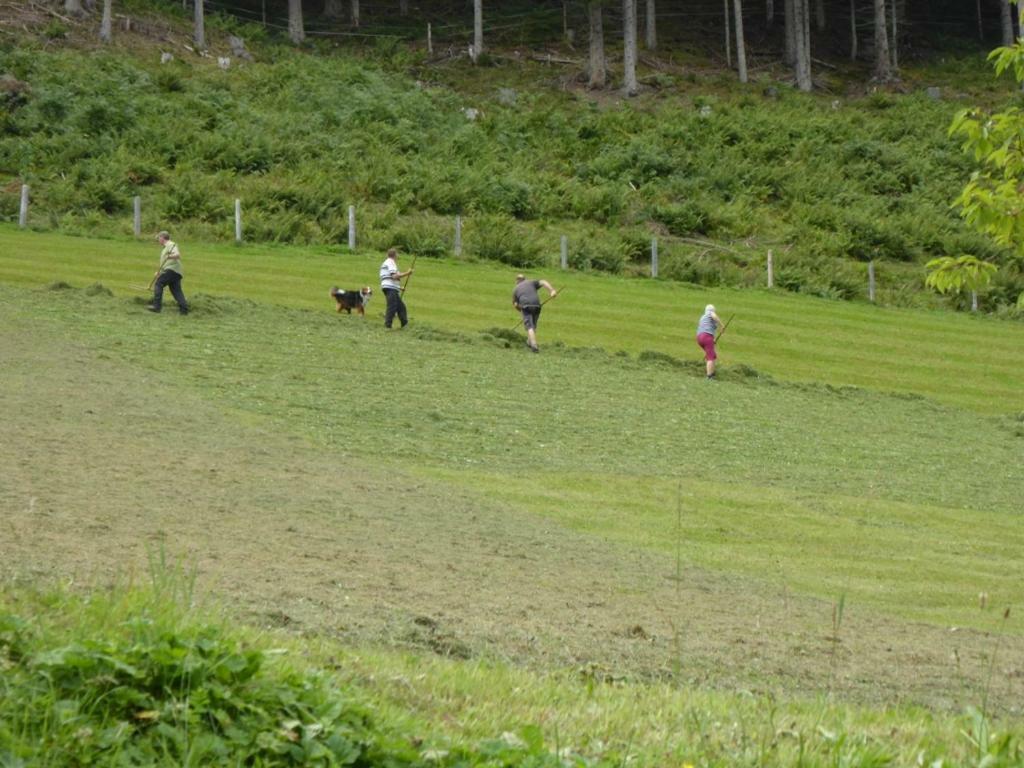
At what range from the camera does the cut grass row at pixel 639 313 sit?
31.1 m

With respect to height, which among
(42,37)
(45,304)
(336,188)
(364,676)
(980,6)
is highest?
(980,6)

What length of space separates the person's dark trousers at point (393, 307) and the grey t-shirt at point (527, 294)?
2.36m

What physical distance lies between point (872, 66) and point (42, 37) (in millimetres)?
41789

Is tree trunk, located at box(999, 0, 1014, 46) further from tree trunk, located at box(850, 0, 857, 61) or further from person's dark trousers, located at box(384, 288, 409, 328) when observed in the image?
person's dark trousers, located at box(384, 288, 409, 328)

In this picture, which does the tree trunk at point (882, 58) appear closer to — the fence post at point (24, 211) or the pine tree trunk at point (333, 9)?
the pine tree trunk at point (333, 9)

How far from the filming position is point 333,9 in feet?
243

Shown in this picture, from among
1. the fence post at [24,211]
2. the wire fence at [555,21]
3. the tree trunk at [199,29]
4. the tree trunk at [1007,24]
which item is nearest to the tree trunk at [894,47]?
the wire fence at [555,21]

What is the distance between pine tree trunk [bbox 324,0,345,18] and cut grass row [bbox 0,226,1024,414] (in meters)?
37.4

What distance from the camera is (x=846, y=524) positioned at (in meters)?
15.9

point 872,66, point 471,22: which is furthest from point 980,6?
point 471,22

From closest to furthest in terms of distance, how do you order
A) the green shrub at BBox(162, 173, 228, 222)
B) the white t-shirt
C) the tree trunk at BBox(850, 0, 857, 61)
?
the white t-shirt < the green shrub at BBox(162, 173, 228, 222) < the tree trunk at BBox(850, 0, 857, 61)

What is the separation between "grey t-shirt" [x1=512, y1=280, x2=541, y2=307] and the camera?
28531 mm

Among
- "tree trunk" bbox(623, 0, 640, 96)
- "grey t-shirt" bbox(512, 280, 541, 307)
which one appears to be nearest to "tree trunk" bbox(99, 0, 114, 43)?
"tree trunk" bbox(623, 0, 640, 96)

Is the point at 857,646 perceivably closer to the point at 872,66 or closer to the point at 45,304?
the point at 45,304
